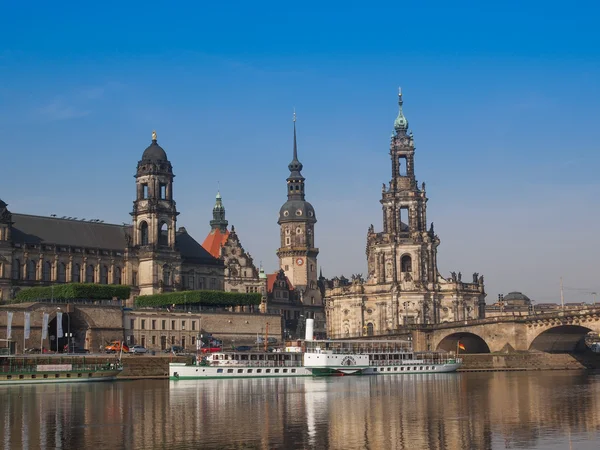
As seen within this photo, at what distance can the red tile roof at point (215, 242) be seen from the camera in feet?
518

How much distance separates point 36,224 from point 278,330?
109 ft

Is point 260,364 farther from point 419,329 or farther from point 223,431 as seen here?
point 223,431

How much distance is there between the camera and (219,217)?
181750 millimetres

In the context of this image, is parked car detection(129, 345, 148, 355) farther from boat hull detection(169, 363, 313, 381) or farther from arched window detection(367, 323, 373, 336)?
arched window detection(367, 323, 373, 336)

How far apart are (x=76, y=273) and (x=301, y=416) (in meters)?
76.8

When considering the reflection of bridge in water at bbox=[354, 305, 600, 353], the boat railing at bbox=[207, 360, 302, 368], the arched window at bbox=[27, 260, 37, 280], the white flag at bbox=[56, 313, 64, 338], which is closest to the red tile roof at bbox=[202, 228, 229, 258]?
the reflection of bridge in water at bbox=[354, 305, 600, 353]

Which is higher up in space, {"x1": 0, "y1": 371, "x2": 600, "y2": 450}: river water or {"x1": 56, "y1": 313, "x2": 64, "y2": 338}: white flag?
{"x1": 56, "y1": 313, "x2": 64, "y2": 338}: white flag

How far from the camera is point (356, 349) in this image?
10688 cm

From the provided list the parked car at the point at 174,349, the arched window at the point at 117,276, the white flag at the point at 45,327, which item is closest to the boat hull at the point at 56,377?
the white flag at the point at 45,327

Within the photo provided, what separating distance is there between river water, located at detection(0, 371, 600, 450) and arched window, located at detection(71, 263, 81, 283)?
45.6m

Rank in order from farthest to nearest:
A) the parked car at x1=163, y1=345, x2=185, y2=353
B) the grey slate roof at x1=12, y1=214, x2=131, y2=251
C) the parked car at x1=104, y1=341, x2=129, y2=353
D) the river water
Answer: the grey slate roof at x1=12, y1=214, x2=131, y2=251, the parked car at x1=163, y1=345, x2=185, y2=353, the parked car at x1=104, y1=341, x2=129, y2=353, the river water

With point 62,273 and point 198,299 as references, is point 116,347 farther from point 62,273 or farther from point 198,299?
point 62,273

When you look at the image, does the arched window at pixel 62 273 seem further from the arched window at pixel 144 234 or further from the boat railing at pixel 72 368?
the boat railing at pixel 72 368

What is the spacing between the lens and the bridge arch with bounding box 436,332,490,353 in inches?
4942
